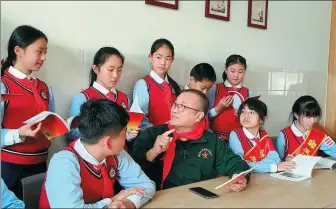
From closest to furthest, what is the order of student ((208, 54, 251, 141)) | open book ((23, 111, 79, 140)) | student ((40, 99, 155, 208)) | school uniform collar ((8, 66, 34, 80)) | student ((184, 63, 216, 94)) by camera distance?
student ((40, 99, 155, 208)) < open book ((23, 111, 79, 140)) < school uniform collar ((8, 66, 34, 80)) < student ((184, 63, 216, 94)) < student ((208, 54, 251, 141))

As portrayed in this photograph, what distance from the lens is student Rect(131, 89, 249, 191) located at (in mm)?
1730

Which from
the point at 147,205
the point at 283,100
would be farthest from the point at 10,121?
the point at 283,100

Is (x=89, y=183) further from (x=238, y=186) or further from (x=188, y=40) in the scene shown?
(x=188, y=40)

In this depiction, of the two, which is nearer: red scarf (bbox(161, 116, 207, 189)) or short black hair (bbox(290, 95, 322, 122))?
red scarf (bbox(161, 116, 207, 189))

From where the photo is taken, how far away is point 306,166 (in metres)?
1.83

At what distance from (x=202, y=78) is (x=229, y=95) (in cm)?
27

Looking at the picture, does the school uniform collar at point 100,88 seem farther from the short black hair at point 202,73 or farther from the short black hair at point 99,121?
the short black hair at point 202,73

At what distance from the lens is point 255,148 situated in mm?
2092

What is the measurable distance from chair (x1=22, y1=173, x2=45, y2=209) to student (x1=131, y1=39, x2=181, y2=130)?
0.91 meters

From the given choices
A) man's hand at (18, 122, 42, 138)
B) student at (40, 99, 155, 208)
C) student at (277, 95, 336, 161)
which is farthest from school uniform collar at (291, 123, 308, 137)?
man's hand at (18, 122, 42, 138)

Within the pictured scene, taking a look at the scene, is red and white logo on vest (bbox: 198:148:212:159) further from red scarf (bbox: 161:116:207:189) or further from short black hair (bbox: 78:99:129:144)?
short black hair (bbox: 78:99:129:144)

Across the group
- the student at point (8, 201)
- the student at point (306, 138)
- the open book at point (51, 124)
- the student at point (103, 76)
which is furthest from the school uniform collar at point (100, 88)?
the student at point (306, 138)

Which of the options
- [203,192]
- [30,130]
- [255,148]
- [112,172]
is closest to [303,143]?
[255,148]

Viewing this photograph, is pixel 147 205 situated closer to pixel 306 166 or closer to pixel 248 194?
pixel 248 194
